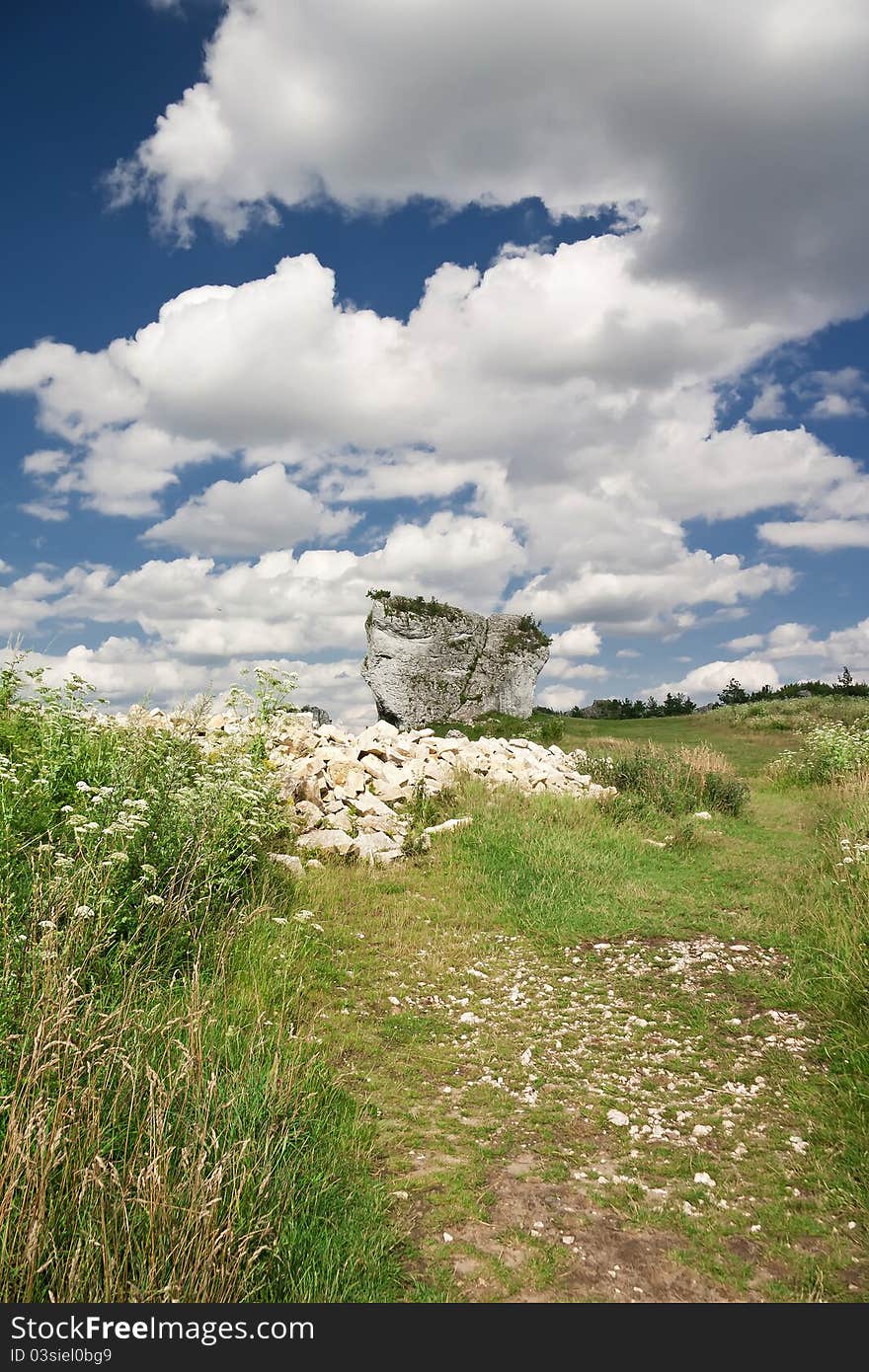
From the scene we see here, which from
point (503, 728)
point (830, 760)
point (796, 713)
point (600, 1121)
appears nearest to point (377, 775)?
point (600, 1121)

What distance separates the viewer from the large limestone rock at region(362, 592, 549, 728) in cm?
2211

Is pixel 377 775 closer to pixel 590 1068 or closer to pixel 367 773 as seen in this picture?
pixel 367 773

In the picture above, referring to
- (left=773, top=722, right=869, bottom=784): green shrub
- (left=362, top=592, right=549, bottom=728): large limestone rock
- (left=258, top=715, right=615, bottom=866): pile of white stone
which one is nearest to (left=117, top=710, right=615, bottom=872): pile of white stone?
(left=258, top=715, right=615, bottom=866): pile of white stone

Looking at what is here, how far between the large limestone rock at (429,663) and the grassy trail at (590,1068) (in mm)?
11608

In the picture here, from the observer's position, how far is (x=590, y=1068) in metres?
5.63

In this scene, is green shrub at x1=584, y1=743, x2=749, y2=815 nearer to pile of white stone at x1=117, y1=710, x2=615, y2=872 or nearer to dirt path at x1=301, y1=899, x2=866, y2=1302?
pile of white stone at x1=117, y1=710, x2=615, y2=872

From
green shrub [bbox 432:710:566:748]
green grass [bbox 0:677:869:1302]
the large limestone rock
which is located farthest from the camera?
the large limestone rock

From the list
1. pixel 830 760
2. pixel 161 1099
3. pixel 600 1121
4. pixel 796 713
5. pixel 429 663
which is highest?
pixel 429 663

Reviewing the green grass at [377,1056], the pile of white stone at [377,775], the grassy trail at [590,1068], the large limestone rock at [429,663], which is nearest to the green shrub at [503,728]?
the large limestone rock at [429,663]

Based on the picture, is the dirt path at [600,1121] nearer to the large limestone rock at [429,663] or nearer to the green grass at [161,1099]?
the green grass at [161,1099]

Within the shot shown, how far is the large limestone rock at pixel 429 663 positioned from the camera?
2211 cm

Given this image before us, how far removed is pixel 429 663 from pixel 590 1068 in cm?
1696

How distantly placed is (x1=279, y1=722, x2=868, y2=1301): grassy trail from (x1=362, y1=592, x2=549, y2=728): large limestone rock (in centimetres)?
1161

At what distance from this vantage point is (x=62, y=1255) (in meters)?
2.92
